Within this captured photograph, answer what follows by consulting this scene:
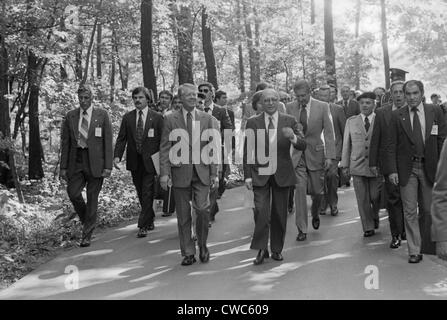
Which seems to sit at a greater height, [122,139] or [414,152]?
[122,139]

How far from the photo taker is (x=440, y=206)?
3.83 m

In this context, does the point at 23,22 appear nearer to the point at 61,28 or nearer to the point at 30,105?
the point at 61,28

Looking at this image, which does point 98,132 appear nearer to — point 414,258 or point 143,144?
point 143,144

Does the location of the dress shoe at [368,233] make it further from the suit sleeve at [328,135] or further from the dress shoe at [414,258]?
the dress shoe at [414,258]

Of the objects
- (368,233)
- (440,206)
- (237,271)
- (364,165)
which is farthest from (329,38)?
(440,206)

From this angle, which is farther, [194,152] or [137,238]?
[137,238]

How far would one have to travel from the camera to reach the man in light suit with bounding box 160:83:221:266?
26.3ft

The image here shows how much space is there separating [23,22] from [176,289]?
25.6 feet

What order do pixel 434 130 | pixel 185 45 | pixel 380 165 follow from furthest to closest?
1. pixel 185 45
2. pixel 380 165
3. pixel 434 130

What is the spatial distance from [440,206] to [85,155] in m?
6.72

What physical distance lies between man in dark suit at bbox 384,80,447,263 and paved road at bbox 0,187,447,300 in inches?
24.5

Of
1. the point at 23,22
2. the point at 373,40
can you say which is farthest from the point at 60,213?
the point at 373,40

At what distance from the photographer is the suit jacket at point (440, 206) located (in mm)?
3797

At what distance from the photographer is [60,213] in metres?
12.0
